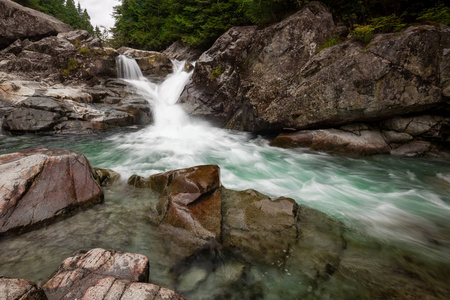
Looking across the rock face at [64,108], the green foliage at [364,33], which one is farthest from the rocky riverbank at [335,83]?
the rock face at [64,108]

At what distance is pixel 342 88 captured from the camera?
6.19 metres

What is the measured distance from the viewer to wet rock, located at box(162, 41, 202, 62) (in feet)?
47.4

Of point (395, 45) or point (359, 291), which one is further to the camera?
point (395, 45)

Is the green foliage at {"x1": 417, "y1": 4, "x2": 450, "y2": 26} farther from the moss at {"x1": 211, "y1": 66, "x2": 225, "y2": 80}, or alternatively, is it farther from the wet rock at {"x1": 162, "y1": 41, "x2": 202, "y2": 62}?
the wet rock at {"x1": 162, "y1": 41, "x2": 202, "y2": 62}

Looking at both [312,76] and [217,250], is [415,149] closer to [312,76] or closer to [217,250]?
[312,76]

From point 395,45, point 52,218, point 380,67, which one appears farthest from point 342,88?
point 52,218

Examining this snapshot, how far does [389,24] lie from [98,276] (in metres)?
9.22

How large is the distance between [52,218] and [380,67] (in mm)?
8663

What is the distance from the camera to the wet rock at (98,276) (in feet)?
5.19

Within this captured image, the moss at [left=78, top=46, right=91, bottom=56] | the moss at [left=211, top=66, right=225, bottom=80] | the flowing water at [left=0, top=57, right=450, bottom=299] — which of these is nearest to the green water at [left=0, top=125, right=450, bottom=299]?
the flowing water at [left=0, top=57, right=450, bottom=299]

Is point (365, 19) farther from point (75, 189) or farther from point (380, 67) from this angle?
point (75, 189)

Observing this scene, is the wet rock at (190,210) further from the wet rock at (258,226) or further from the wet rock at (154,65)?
the wet rock at (154,65)

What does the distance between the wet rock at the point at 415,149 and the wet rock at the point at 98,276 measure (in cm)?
823

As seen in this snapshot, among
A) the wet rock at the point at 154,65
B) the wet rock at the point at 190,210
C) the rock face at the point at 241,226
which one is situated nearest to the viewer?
the rock face at the point at 241,226
